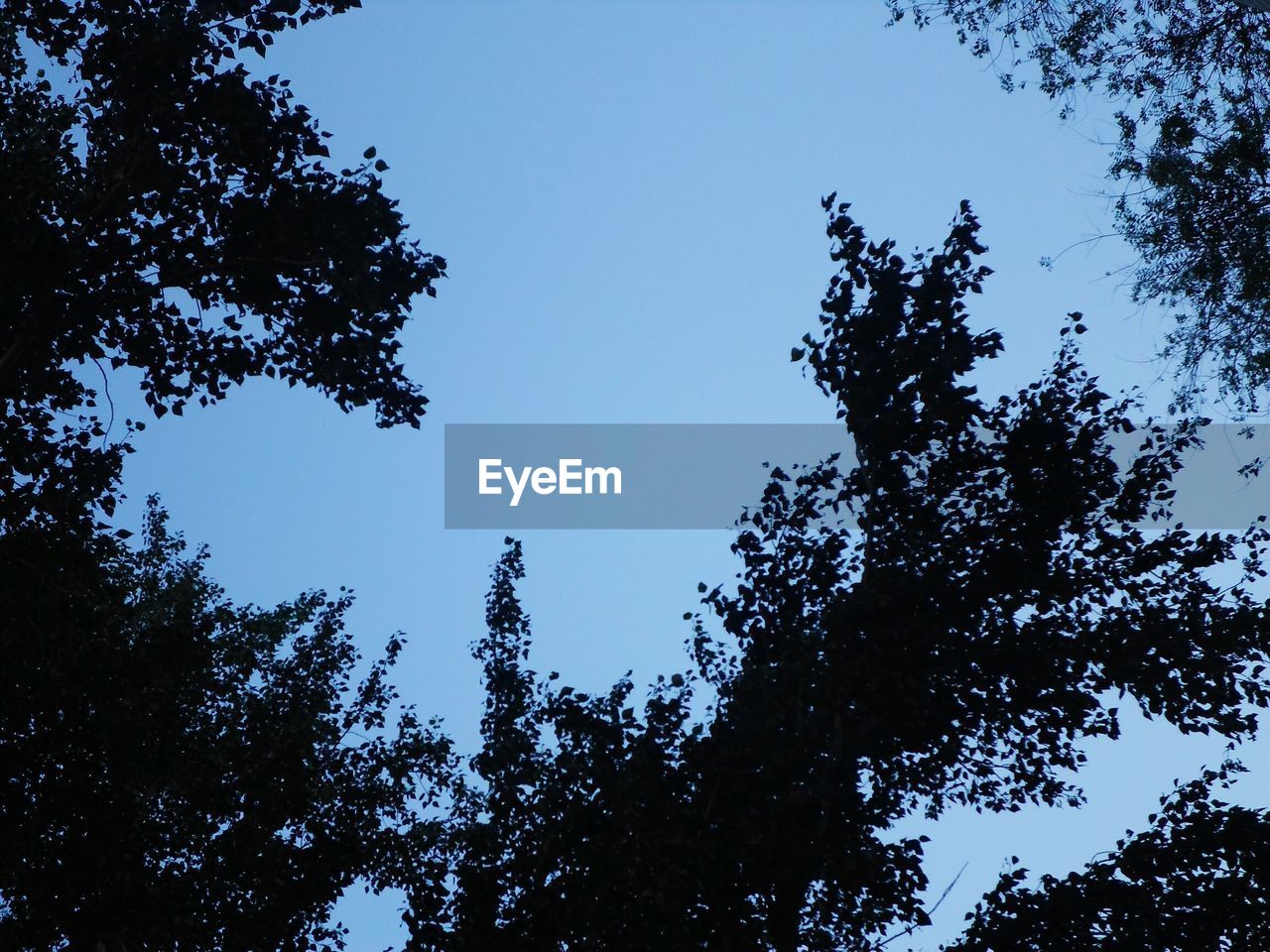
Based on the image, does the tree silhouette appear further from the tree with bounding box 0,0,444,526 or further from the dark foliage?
the dark foliage

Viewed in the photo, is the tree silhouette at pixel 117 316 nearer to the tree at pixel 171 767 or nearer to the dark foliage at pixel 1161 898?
the tree at pixel 171 767

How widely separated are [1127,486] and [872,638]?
4247 millimetres

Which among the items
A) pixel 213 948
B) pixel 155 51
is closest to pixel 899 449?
pixel 155 51

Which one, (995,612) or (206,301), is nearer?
(206,301)

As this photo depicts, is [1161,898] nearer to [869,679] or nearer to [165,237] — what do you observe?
[869,679]

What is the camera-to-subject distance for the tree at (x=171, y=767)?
14211 millimetres

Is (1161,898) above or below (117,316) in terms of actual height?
below

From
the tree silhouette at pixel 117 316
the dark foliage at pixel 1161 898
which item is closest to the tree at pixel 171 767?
the tree silhouette at pixel 117 316

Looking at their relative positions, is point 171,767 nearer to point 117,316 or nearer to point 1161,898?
point 117,316

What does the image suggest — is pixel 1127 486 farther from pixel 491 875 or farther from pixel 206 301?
pixel 206 301

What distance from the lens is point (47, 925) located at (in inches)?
658

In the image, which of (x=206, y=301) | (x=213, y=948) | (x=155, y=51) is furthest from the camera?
(x=213, y=948)

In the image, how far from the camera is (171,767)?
16703 millimetres

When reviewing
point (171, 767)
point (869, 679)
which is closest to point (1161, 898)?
point (869, 679)
